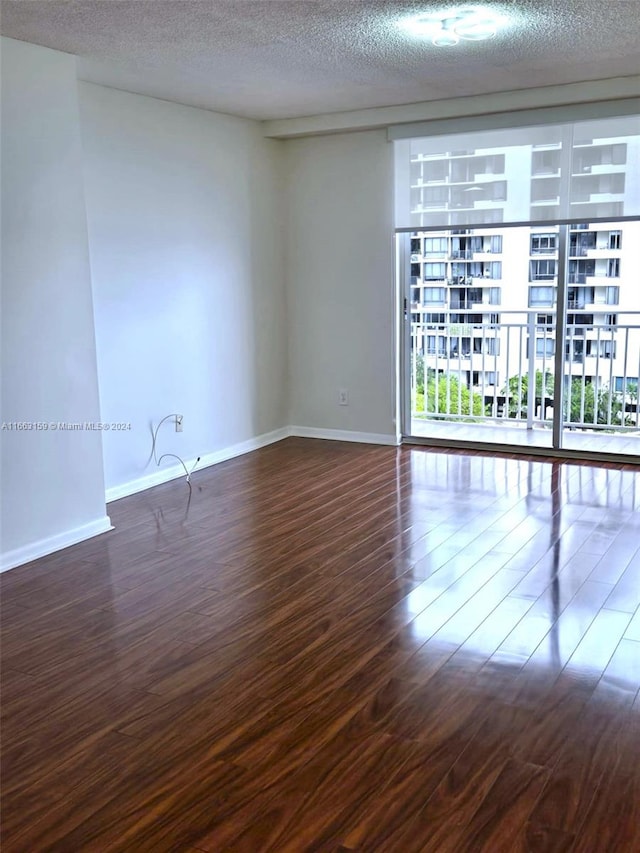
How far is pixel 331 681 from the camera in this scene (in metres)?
2.68

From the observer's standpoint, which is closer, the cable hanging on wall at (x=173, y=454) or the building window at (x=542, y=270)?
the cable hanging on wall at (x=173, y=454)

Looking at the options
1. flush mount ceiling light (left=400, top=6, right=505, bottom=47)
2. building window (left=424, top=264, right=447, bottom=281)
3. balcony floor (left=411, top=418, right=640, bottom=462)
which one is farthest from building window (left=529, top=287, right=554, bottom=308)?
flush mount ceiling light (left=400, top=6, right=505, bottom=47)

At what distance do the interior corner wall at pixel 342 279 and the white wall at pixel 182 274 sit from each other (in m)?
0.16

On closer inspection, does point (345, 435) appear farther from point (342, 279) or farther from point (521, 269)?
point (521, 269)

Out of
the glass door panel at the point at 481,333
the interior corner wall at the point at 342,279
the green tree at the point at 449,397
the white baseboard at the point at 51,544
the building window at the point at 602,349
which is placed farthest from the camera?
the green tree at the point at 449,397

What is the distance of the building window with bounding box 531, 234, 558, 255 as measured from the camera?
586 cm

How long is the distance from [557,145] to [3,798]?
481cm

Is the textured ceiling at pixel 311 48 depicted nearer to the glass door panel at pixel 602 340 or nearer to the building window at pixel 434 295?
the glass door panel at pixel 602 340

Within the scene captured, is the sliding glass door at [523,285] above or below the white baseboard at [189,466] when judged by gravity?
above

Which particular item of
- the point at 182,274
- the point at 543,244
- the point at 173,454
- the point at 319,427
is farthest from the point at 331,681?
the point at 543,244

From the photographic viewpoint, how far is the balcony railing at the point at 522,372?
246 inches

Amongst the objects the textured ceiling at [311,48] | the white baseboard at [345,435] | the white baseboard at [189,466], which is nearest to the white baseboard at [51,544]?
the white baseboard at [189,466]

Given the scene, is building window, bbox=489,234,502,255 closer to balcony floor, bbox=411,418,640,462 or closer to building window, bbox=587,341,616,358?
building window, bbox=587,341,616,358

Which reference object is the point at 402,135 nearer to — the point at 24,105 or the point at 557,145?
the point at 557,145
